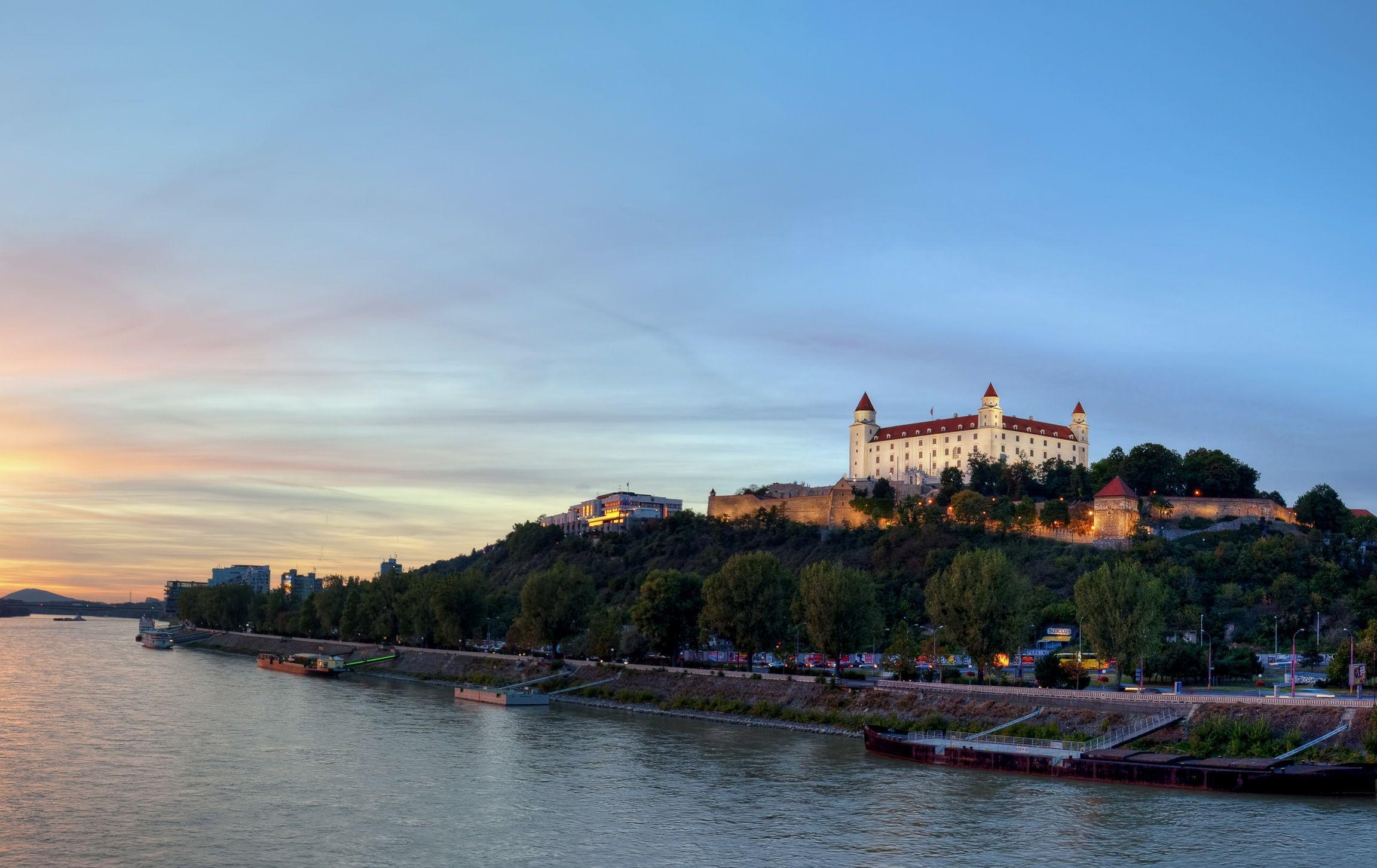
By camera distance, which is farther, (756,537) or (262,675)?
(756,537)

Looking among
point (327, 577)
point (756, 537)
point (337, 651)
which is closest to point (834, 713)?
point (337, 651)

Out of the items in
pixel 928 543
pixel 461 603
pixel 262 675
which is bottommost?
pixel 262 675

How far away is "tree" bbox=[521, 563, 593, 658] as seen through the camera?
92250 mm

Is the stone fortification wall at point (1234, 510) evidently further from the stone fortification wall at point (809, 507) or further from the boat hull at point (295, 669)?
the boat hull at point (295, 669)

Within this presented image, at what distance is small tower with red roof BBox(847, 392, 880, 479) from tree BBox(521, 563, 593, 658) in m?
76.1

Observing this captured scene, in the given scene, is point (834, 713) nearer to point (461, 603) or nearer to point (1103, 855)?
point (1103, 855)

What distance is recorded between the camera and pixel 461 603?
344ft

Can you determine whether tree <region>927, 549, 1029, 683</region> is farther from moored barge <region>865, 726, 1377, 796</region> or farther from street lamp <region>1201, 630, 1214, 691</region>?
moored barge <region>865, 726, 1377, 796</region>

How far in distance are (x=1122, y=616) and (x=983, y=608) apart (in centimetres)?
825

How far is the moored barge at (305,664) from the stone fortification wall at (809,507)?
61.2 m

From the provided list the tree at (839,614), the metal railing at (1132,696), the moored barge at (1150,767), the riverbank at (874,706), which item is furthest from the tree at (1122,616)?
the tree at (839,614)

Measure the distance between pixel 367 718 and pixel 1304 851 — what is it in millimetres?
50244

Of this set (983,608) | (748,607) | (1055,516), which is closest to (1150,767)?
(983,608)

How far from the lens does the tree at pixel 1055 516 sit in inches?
4975
